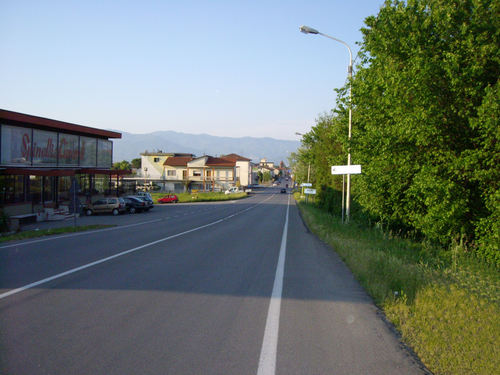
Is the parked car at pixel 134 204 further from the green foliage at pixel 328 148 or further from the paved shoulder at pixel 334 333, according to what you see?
the paved shoulder at pixel 334 333

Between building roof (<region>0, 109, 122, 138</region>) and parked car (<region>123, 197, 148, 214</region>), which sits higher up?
building roof (<region>0, 109, 122, 138</region>)

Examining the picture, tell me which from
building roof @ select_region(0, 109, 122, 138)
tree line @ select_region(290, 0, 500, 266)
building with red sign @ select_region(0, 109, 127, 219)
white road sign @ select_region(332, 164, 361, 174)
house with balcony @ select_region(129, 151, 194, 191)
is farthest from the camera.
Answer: house with balcony @ select_region(129, 151, 194, 191)

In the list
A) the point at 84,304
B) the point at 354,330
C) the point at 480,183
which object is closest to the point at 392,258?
the point at 480,183

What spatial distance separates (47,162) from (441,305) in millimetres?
35122

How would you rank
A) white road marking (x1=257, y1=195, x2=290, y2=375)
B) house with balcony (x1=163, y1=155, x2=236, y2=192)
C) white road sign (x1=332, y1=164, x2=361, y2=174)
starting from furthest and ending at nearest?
house with balcony (x1=163, y1=155, x2=236, y2=192), white road sign (x1=332, y1=164, x2=361, y2=174), white road marking (x1=257, y1=195, x2=290, y2=375)

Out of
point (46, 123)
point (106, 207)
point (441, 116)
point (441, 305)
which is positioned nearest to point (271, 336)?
point (441, 305)

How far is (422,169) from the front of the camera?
11953 mm

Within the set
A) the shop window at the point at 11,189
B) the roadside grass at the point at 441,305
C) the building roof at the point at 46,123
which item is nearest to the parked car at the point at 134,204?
the building roof at the point at 46,123

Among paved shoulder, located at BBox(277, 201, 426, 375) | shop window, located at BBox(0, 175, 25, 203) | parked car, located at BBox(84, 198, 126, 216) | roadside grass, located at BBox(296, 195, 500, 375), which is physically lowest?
parked car, located at BBox(84, 198, 126, 216)

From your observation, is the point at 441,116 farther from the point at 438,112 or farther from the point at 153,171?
the point at 153,171

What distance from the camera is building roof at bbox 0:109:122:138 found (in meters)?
29.5

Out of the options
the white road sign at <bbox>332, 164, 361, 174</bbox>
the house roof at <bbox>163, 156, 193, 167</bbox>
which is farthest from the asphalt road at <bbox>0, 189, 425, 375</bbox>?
the house roof at <bbox>163, 156, 193, 167</bbox>

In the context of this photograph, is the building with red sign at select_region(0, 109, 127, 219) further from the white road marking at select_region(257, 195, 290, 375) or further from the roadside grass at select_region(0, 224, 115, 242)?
the white road marking at select_region(257, 195, 290, 375)

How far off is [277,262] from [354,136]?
7997 mm
